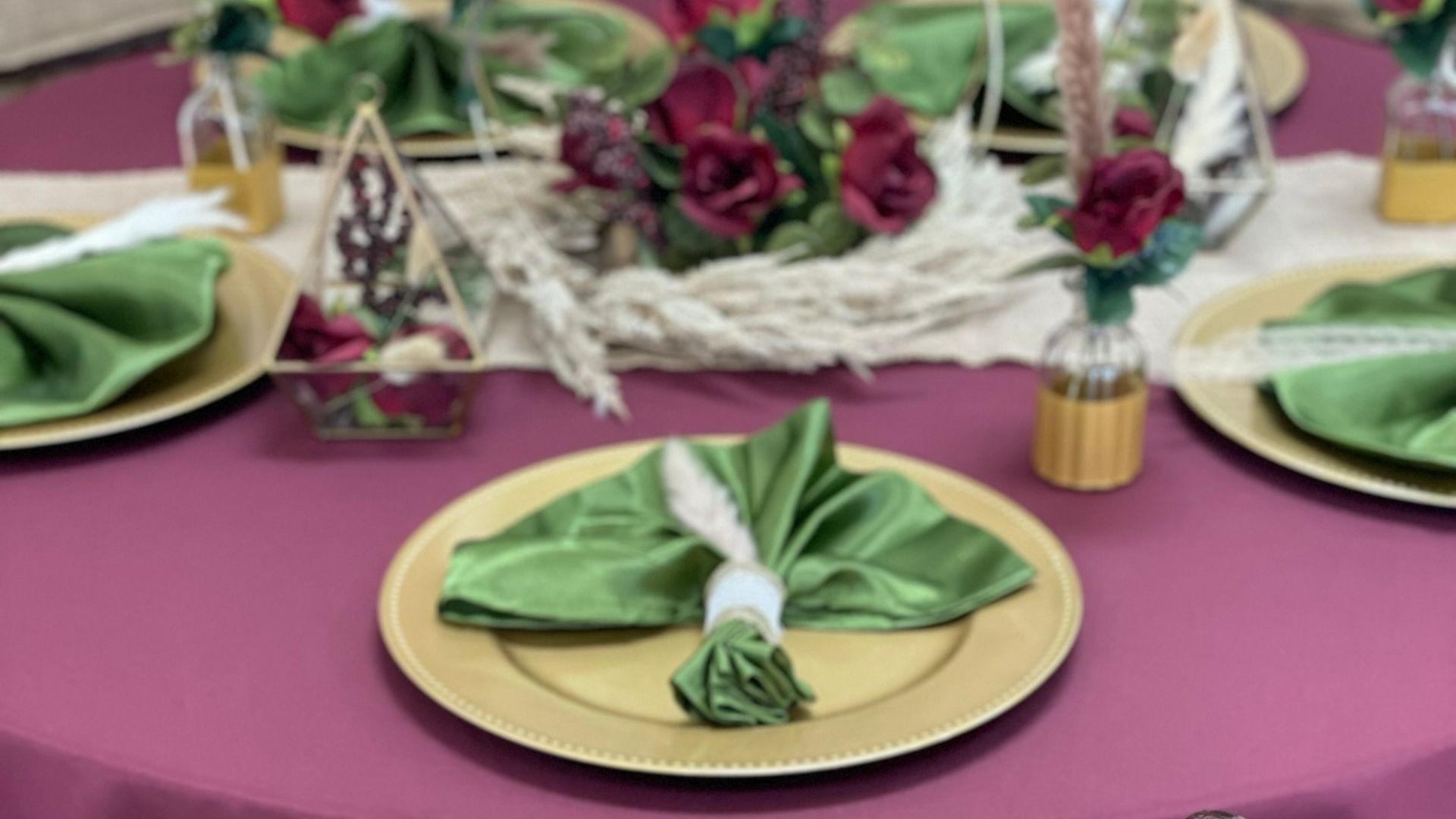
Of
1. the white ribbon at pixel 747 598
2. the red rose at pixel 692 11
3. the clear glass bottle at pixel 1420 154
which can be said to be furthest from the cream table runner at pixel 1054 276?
the white ribbon at pixel 747 598

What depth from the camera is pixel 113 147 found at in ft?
6.00

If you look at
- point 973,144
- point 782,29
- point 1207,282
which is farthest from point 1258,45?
point 782,29

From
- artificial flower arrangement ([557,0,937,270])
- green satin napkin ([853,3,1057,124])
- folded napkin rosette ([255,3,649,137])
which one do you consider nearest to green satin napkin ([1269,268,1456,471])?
artificial flower arrangement ([557,0,937,270])

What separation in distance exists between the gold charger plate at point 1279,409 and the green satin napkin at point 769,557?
0.26 m

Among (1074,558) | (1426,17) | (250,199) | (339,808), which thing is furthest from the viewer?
(250,199)

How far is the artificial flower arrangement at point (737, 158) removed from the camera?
1.34 meters

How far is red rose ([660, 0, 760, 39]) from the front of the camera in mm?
1462

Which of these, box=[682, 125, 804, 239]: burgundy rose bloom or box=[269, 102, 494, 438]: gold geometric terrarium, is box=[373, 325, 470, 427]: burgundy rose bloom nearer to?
box=[269, 102, 494, 438]: gold geometric terrarium

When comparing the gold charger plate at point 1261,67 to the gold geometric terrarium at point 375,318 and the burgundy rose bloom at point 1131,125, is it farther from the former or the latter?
the gold geometric terrarium at point 375,318

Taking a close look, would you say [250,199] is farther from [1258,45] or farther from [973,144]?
[1258,45]

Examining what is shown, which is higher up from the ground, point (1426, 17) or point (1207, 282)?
point (1426, 17)

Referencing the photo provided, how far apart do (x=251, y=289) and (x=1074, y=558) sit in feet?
2.37

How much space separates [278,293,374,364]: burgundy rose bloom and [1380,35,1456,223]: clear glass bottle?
0.91 meters

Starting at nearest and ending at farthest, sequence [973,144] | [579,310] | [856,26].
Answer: [579,310] < [973,144] < [856,26]
